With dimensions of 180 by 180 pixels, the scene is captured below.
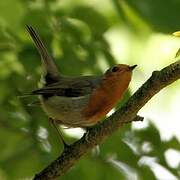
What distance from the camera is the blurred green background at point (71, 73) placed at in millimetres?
3508

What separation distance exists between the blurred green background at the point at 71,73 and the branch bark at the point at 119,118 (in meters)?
0.76

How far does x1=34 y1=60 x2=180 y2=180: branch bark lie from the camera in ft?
7.89

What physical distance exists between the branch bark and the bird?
29.0 inches

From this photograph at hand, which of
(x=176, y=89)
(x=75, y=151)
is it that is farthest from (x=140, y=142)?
(x=75, y=151)

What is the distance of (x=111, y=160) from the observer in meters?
3.55

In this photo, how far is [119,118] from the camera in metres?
2.57

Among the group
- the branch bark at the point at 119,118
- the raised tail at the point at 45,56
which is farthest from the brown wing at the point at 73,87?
the branch bark at the point at 119,118

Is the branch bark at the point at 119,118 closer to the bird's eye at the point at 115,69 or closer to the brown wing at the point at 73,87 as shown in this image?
the bird's eye at the point at 115,69

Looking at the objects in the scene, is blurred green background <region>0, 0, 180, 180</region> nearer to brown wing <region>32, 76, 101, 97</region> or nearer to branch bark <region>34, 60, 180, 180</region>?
brown wing <region>32, 76, 101, 97</region>

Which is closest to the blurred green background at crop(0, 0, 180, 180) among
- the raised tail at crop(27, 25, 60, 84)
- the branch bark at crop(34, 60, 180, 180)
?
the raised tail at crop(27, 25, 60, 84)

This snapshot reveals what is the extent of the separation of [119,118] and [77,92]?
1.48 metres

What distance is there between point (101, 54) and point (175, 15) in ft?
2.23

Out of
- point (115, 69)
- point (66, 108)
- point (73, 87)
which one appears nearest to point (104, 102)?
point (115, 69)

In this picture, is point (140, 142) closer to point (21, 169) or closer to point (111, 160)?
point (111, 160)
